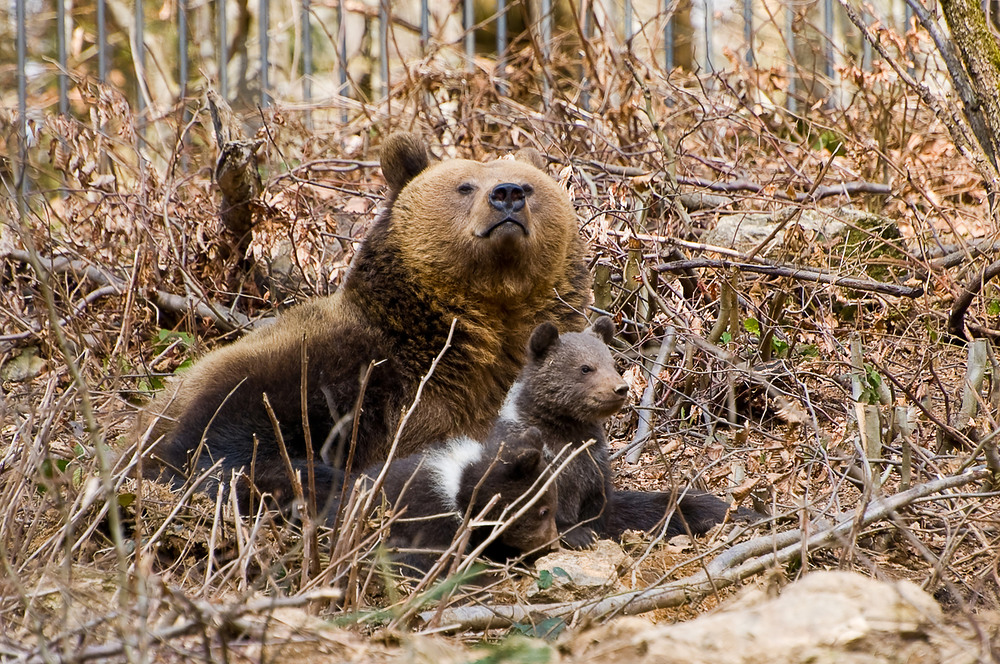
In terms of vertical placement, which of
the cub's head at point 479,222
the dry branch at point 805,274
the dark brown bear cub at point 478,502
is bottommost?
the dark brown bear cub at point 478,502

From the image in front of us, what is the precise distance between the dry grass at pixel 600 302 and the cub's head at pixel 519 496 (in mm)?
287

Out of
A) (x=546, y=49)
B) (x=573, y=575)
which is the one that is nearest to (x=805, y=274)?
(x=573, y=575)

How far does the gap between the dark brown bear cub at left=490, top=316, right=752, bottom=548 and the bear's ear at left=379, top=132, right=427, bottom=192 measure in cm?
134

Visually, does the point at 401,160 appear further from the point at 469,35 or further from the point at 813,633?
the point at 469,35

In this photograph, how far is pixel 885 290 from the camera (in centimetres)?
552

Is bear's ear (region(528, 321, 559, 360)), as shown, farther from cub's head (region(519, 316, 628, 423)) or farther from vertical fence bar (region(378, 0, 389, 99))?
vertical fence bar (region(378, 0, 389, 99))

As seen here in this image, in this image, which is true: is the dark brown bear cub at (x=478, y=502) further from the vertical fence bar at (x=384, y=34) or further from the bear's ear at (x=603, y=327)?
the vertical fence bar at (x=384, y=34)

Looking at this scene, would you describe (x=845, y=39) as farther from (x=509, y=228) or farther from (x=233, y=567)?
(x=233, y=567)

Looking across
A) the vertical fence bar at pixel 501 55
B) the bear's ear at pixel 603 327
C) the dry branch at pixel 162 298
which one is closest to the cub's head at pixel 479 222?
the bear's ear at pixel 603 327

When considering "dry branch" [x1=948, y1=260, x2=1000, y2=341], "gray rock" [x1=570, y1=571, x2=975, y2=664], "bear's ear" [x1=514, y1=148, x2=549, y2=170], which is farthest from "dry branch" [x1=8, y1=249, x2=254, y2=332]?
"gray rock" [x1=570, y1=571, x2=975, y2=664]

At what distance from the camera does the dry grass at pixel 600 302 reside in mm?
3436

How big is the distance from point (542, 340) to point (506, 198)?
80 cm

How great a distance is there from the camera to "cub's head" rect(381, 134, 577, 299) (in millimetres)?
4844

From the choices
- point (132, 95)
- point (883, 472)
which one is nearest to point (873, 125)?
point (883, 472)
